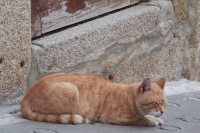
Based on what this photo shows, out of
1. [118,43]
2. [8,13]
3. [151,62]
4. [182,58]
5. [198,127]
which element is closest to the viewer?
[198,127]

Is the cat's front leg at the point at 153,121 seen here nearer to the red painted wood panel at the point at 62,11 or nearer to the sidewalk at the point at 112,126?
the sidewalk at the point at 112,126

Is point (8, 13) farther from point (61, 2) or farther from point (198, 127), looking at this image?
point (198, 127)

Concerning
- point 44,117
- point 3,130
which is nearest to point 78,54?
point 44,117

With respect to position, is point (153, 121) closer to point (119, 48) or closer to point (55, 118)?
point (55, 118)

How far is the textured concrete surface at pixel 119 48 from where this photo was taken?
4.71 metres

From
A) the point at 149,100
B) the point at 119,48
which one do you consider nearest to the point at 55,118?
the point at 149,100

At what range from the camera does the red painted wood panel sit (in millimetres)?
4809

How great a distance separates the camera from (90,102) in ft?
13.7

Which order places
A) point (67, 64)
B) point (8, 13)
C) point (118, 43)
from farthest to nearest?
point (118, 43)
point (67, 64)
point (8, 13)

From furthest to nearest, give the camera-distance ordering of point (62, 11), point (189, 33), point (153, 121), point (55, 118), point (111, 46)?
point (189, 33)
point (111, 46)
point (62, 11)
point (153, 121)
point (55, 118)

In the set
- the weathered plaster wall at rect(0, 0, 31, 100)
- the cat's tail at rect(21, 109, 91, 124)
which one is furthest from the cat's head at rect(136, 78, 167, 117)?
the weathered plaster wall at rect(0, 0, 31, 100)

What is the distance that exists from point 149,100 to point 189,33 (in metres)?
2.10

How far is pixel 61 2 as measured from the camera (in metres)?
4.98

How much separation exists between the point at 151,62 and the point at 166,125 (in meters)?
1.55
